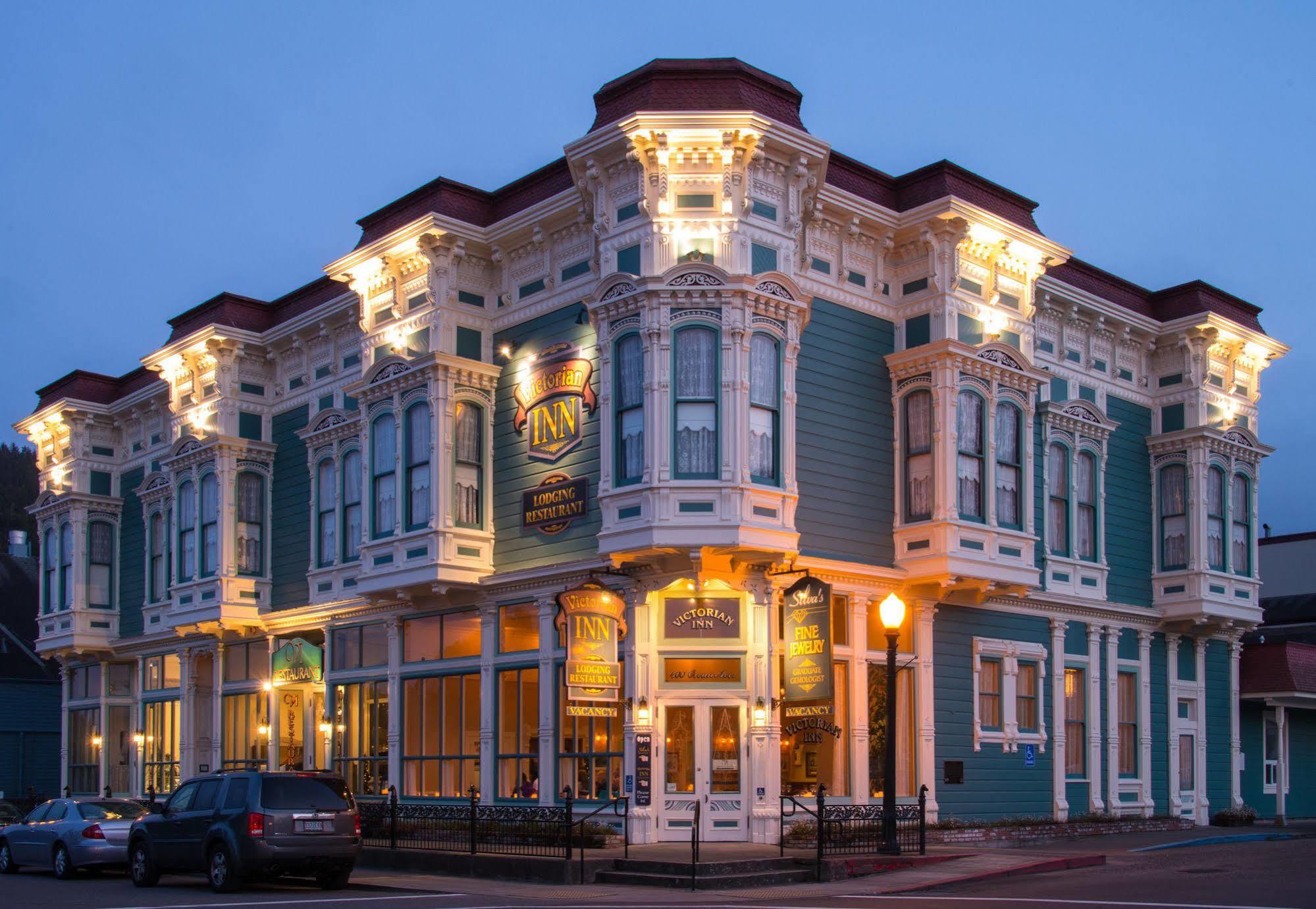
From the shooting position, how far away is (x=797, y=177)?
25.9 meters

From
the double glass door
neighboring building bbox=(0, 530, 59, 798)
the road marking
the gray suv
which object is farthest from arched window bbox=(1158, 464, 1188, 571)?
neighboring building bbox=(0, 530, 59, 798)

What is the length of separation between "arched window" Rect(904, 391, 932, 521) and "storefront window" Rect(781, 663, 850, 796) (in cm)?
339

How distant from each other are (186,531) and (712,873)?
68.7 feet

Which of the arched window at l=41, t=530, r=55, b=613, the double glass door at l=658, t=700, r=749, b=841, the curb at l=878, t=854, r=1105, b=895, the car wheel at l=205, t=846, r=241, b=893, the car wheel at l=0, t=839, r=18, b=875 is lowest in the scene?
the car wheel at l=0, t=839, r=18, b=875

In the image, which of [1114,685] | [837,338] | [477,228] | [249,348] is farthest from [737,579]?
[249,348]

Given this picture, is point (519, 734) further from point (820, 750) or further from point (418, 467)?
point (820, 750)

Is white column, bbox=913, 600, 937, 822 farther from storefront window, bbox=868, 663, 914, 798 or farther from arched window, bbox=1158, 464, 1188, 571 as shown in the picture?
arched window, bbox=1158, 464, 1188, 571

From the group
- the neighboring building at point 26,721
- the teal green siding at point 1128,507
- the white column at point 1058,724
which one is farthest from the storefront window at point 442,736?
the neighboring building at point 26,721

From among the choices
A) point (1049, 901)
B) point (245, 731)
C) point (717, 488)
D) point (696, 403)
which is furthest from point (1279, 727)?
point (245, 731)

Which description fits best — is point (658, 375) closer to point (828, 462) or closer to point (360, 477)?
point (828, 462)

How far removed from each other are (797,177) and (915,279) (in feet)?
13.0

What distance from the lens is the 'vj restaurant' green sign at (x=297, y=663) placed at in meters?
33.5

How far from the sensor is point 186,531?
37.1 metres

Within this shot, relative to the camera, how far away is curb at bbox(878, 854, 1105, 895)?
65.8 feet
